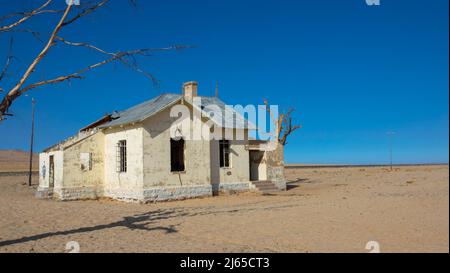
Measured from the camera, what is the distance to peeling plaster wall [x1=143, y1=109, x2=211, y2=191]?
1783 cm

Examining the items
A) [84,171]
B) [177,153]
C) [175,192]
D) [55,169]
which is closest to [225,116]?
[177,153]

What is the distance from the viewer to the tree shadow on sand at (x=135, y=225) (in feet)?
32.0

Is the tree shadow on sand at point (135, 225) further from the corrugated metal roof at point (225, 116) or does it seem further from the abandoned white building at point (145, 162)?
the corrugated metal roof at point (225, 116)

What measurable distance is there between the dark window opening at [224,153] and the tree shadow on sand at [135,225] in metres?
6.72

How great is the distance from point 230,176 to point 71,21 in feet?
45.1

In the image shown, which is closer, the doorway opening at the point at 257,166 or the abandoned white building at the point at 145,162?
the abandoned white building at the point at 145,162

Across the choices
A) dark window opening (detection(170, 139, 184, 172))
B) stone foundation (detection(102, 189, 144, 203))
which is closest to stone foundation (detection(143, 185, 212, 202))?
stone foundation (detection(102, 189, 144, 203))

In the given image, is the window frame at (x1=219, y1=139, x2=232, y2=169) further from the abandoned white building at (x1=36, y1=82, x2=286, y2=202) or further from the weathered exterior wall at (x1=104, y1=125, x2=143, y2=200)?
the weathered exterior wall at (x1=104, y1=125, x2=143, y2=200)

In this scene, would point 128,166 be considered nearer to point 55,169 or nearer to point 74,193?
point 74,193

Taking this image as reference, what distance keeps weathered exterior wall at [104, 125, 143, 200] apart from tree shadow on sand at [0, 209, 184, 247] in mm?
3465

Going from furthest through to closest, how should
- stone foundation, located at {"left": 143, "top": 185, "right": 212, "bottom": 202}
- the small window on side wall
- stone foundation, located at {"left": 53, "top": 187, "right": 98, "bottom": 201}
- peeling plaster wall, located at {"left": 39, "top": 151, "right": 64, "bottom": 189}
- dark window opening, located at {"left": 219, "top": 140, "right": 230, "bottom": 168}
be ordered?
1. dark window opening, located at {"left": 219, "top": 140, "right": 230, "bottom": 168}
2. the small window on side wall
3. peeling plaster wall, located at {"left": 39, "top": 151, "right": 64, "bottom": 189}
4. stone foundation, located at {"left": 53, "top": 187, "right": 98, "bottom": 201}
5. stone foundation, located at {"left": 143, "top": 185, "right": 212, "bottom": 202}

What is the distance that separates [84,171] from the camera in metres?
19.7

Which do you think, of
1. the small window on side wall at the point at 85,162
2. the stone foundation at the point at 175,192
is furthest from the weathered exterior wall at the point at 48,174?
the stone foundation at the point at 175,192
